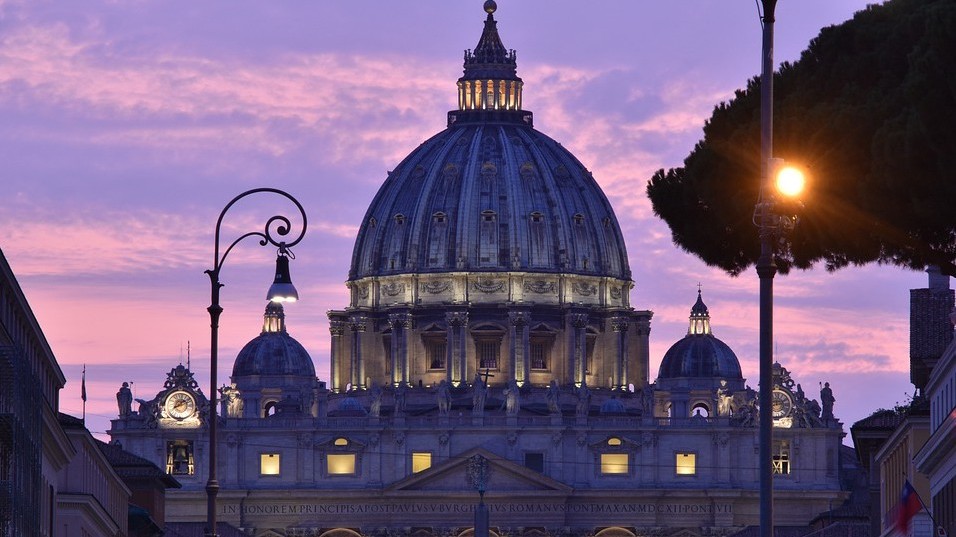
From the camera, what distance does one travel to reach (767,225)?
50219mm

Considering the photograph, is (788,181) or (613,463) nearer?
(788,181)

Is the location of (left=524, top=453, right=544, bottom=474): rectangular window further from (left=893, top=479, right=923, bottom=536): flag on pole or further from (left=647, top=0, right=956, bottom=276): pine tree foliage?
(left=893, top=479, right=923, bottom=536): flag on pole

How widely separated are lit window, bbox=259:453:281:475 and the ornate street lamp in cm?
14752

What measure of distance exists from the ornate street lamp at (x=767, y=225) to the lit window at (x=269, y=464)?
14752 centimetres

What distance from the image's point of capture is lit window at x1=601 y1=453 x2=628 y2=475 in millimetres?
199375

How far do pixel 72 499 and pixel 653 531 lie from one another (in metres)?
127

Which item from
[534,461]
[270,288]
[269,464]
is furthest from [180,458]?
[270,288]

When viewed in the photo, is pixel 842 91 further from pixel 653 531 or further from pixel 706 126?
pixel 653 531

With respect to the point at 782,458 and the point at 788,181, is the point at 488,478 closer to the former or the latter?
the point at 782,458

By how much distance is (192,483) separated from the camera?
197m

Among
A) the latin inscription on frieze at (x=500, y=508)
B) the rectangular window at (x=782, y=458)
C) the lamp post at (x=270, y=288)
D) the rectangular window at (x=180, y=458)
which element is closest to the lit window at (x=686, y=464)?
the latin inscription on frieze at (x=500, y=508)

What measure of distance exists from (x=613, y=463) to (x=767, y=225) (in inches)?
5910

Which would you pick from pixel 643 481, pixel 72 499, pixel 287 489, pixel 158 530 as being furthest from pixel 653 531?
pixel 72 499

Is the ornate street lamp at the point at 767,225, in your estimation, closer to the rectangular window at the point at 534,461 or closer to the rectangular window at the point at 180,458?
the rectangular window at the point at 180,458
